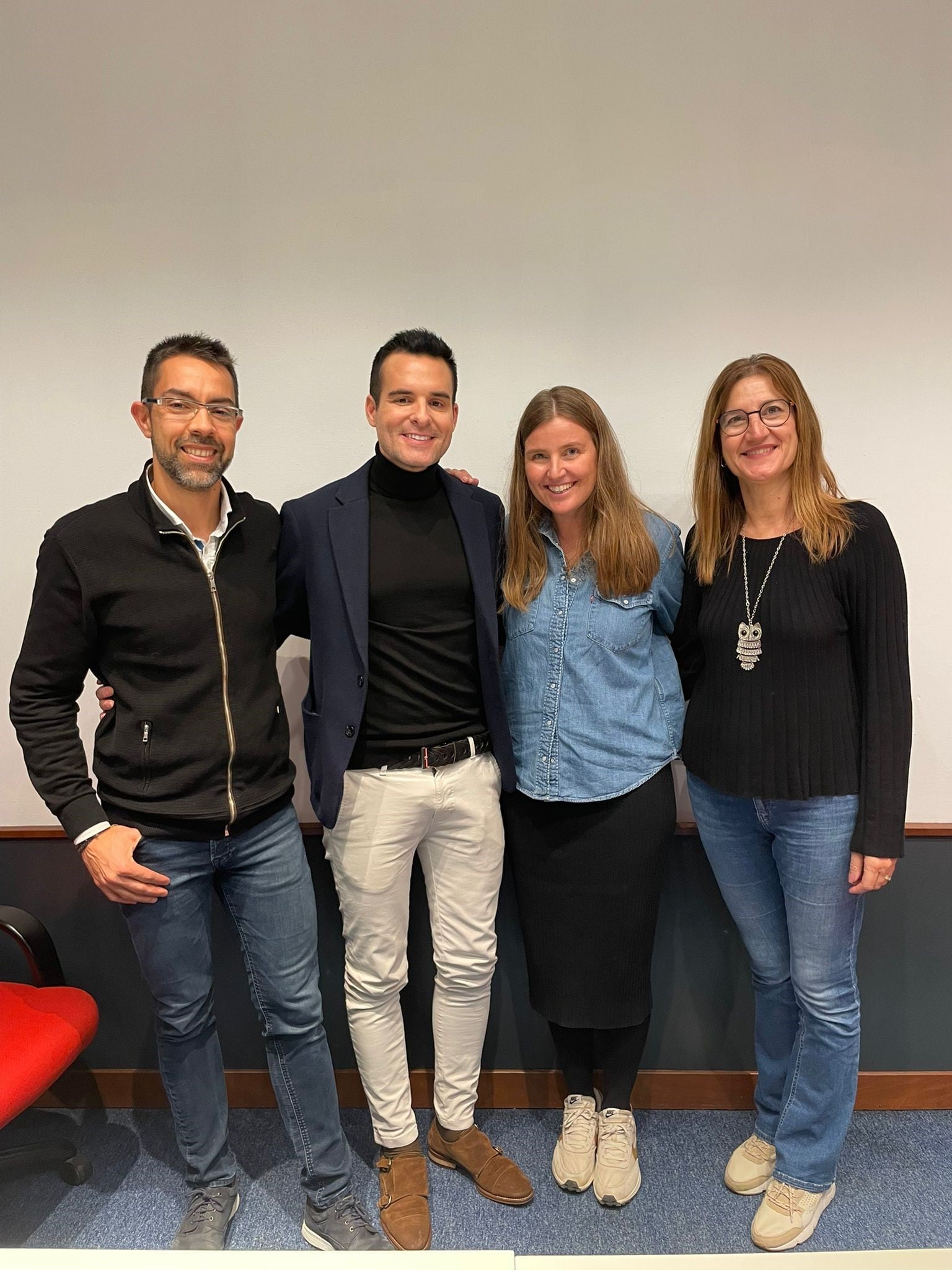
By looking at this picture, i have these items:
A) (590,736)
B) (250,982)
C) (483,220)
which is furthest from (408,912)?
(483,220)

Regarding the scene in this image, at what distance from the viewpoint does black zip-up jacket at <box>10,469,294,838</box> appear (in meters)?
1.65

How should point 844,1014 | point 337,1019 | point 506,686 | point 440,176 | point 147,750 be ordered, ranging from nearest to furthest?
1. point 147,750
2. point 844,1014
3. point 506,686
4. point 440,176
5. point 337,1019

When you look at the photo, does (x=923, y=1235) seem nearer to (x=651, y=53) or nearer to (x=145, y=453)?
(x=145, y=453)

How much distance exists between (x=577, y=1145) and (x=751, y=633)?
1327mm

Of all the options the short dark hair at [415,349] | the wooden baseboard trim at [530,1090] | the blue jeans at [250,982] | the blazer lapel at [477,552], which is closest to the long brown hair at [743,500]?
the blazer lapel at [477,552]

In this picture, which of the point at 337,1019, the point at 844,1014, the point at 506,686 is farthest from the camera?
the point at 337,1019

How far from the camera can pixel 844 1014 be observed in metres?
1.84

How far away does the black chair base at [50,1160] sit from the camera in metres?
2.03

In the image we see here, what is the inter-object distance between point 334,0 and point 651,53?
2.63 feet

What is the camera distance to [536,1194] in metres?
2.02

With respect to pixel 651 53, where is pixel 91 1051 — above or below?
below

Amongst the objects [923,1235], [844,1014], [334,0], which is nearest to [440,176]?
[334,0]

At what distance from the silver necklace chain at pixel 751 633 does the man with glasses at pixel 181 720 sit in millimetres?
1013

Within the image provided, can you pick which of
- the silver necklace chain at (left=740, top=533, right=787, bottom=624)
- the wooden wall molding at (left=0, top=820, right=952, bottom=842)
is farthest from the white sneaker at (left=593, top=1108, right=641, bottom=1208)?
the silver necklace chain at (left=740, top=533, right=787, bottom=624)
